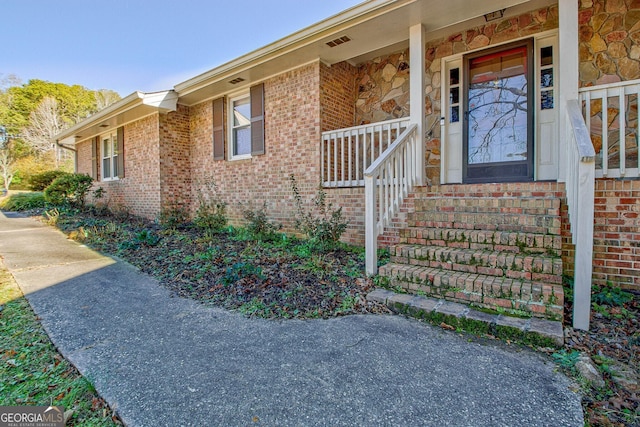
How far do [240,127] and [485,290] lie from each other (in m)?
6.11

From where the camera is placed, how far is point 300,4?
295 inches

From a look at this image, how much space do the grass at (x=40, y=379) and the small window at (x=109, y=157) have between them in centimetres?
869

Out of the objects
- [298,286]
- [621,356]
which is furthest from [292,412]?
[621,356]

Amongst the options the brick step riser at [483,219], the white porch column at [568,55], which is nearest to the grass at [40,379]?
the brick step riser at [483,219]

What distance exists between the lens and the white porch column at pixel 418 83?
14.2 feet

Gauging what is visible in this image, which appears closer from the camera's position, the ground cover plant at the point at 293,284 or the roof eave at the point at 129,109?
the ground cover plant at the point at 293,284

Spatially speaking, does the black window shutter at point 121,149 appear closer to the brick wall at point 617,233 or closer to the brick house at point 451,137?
the brick house at point 451,137

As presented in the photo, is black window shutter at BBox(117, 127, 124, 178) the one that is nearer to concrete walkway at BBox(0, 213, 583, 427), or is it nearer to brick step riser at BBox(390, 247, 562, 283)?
concrete walkway at BBox(0, 213, 583, 427)

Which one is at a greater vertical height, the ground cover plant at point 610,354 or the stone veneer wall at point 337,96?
the stone veneer wall at point 337,96

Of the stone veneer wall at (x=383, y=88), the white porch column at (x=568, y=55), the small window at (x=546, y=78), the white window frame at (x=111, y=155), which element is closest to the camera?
the white porch column at (x=568, y=55)

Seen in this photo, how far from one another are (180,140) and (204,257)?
190 inches

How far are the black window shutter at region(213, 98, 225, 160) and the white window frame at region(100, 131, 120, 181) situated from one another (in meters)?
4.64

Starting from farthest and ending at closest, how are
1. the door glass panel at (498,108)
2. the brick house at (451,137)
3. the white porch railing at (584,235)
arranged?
1. the door glass panel at (498,108)
2. the brick house at (451,137)
3. the white porch railing at (584,235)

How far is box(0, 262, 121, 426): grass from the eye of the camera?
1.60 metres
